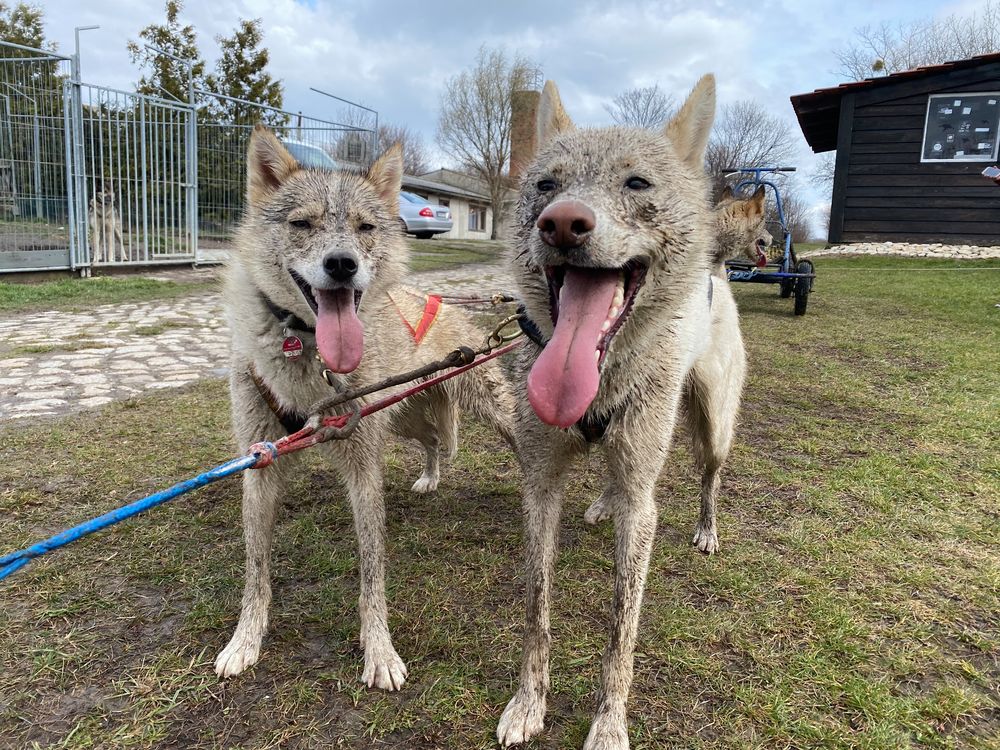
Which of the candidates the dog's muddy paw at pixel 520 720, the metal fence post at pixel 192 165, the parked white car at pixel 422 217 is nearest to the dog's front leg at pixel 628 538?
the dog's muddy paw at pixel 520 720

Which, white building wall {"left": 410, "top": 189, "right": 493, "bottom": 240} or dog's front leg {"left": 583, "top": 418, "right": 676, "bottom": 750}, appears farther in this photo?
white building wall {"left": 410, "top": 189, "right": 493, "bottom": 240}

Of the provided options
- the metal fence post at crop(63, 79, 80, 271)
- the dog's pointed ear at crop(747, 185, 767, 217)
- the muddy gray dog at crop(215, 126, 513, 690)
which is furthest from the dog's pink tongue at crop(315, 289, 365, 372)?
the metal fence post at crop(63, 79, 80, 271)

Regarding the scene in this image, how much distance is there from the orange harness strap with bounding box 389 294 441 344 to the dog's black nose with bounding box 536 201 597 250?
1625 millimetres

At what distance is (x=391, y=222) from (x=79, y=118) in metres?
11.2

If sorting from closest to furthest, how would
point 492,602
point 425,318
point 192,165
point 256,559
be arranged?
1. point 256,559
2. point 492,602
3. point 425,318
4. point 192,165

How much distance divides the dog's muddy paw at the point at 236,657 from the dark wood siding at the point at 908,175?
1898 centimetres

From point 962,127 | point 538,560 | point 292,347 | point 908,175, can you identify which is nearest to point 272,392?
point 292,347

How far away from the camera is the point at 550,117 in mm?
2398

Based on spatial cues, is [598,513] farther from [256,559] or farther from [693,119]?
[693,119]

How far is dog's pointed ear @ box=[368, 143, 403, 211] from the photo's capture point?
3002 millimetres

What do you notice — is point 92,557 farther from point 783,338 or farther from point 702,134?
point 783,338

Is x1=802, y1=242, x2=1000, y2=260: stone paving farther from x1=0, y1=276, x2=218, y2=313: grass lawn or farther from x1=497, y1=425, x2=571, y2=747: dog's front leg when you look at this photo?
x1=497, y1=425, x2=571, y2=747: dog's front leg

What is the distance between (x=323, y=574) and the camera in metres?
2.90

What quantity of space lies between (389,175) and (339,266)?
96 cm
